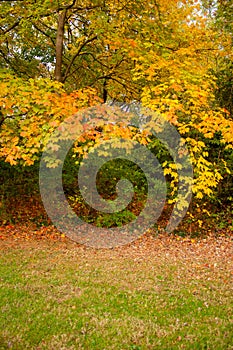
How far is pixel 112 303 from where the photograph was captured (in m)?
5.15

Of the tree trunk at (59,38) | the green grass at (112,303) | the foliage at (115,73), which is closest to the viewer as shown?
the green grass at (112,303)

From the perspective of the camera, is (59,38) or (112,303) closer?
(112,303)

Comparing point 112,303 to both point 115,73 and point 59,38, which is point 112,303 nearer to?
point 115,73

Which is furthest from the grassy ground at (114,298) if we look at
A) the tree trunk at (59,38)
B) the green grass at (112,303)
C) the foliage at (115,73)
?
the tree trunk at (59,38)

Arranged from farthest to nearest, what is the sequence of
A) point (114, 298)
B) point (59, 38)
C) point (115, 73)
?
point (115, 73), point (59, 38), point (114, 298)

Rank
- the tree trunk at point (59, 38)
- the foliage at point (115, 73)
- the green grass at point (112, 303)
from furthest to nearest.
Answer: the tree trunk at point (59, 38), the foliage at point (115, 73), the green grass at point (112, 303)

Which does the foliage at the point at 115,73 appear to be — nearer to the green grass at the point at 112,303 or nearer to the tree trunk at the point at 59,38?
the tree trunk at the point at 59,38

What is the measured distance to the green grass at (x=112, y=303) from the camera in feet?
13.3

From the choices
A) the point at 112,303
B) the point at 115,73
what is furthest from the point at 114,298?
the point at 115,73

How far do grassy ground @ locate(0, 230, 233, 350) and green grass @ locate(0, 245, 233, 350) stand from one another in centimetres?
1

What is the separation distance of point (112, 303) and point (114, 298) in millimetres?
201

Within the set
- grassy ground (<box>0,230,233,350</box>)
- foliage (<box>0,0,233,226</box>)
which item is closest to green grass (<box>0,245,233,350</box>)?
grassy ground (<box>0,230,233,350</box>)

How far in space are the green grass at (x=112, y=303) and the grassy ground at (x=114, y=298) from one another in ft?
0.04

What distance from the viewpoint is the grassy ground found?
13.4 ft
